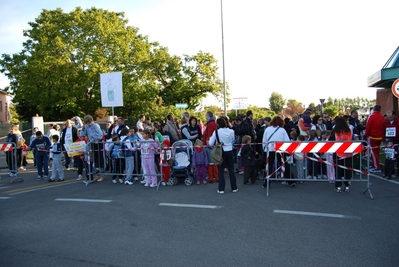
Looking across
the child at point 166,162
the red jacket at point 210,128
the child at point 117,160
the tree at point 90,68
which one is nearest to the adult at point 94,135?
the child at point 117,160

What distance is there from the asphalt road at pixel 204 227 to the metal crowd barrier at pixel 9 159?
307 centimetres

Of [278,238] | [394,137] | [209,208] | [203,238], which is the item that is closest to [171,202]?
[209,208]

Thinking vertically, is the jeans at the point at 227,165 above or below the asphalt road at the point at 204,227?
above

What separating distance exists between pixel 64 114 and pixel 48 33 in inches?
360

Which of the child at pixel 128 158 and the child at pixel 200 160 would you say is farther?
the child at pixel 128 158

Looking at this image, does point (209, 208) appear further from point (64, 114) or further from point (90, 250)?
point (64, 114)

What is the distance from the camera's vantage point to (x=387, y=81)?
18.8 m

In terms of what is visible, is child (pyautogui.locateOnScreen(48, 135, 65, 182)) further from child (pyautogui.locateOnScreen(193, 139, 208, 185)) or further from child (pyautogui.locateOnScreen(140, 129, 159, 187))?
child (pyautogui.locateOnScreen(193, 139, 208, 185))

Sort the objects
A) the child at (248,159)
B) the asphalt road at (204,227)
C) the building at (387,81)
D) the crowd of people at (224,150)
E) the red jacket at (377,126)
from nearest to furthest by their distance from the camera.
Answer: the asphalt road at (204,227) → the crowd of people at (224,150) → the child at (248,159) → the red jacket at (377,126) → the building at (387,81)

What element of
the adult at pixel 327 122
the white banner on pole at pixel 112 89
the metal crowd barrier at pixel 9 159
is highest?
the white banner on pole at pixel 112 89

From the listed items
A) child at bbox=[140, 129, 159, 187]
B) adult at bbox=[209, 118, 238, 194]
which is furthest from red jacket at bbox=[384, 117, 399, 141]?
child at bbox=[140, 129, 159, 187]

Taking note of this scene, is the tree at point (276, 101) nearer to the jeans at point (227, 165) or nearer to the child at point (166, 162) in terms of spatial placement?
the child at point (166, 162)

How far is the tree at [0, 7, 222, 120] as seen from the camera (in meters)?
35.8

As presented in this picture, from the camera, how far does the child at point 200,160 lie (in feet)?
32.8
